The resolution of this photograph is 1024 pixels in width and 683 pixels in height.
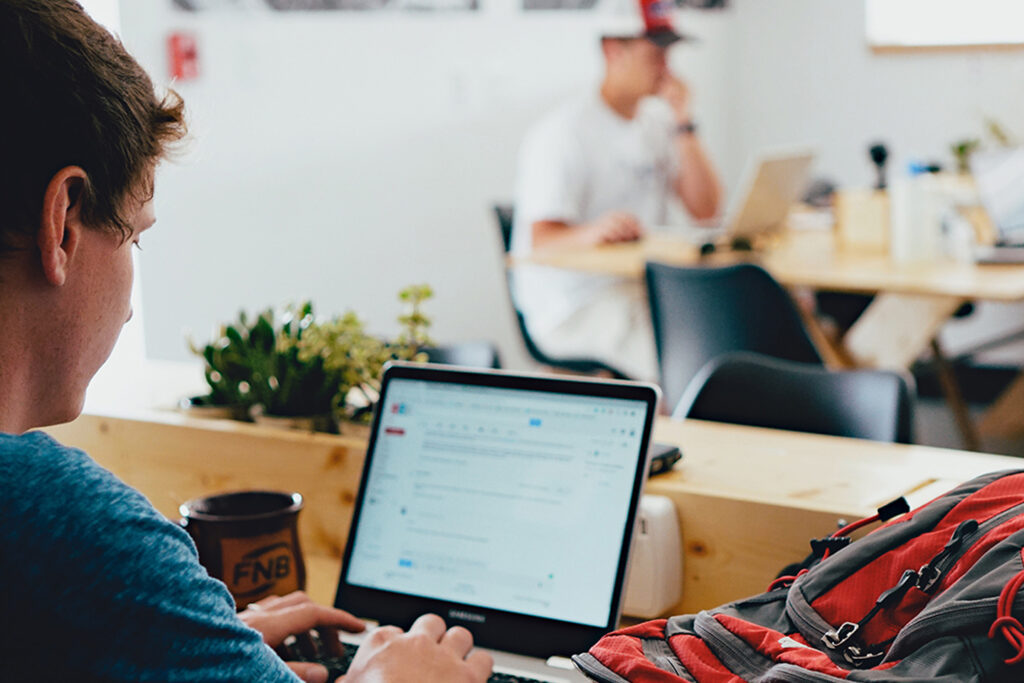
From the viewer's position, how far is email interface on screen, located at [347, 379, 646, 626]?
1122mm

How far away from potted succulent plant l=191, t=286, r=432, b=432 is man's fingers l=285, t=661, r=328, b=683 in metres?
0.51

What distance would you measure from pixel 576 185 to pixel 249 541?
2.70m

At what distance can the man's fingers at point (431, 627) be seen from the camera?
1.07m

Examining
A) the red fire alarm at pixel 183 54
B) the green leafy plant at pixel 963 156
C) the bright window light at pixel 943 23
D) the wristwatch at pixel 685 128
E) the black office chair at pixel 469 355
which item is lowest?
the black office chair at pixel 469 355

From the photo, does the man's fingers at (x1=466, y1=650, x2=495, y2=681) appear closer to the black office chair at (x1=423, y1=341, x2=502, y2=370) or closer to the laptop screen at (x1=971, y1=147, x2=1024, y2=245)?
the black office chair at (x1=423, y1=341, x2=502, y2=370)

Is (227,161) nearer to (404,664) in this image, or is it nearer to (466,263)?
(466,263)

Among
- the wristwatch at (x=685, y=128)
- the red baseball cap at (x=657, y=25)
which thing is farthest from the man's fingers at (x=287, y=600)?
the wristwatch at (x=685, y=128)

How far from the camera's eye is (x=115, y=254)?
0.78m

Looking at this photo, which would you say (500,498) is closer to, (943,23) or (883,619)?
(883,619)

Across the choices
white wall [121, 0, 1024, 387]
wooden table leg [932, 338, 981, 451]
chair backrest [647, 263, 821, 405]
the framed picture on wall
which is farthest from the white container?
the framed picture on wall

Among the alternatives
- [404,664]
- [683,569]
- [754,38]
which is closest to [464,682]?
[404,664]

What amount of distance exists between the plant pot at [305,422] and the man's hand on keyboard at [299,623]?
37 centimetres

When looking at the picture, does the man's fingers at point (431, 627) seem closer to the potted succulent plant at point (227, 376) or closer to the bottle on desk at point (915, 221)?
the potted succulent plant at point (227, 376)

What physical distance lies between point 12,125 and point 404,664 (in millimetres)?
570
